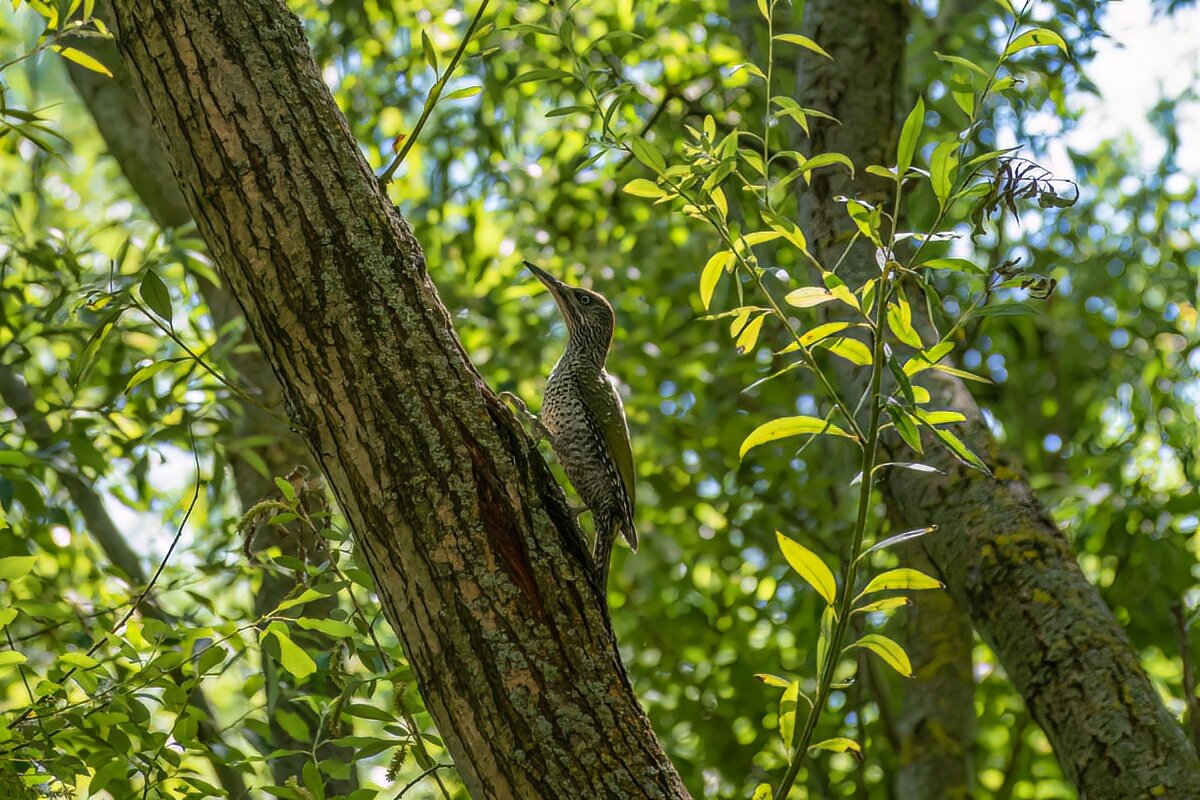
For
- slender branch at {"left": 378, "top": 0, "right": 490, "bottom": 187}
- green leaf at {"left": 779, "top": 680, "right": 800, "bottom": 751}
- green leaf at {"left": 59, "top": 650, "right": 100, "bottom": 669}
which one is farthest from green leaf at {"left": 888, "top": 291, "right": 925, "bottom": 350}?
green leaf at {"left": 59, "top": 650, "right": 100, "bottom": 669}

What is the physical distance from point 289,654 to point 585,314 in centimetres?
215

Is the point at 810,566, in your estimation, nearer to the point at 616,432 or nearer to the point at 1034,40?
the point at 1034,40

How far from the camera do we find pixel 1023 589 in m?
2.63

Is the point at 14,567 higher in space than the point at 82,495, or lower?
lower

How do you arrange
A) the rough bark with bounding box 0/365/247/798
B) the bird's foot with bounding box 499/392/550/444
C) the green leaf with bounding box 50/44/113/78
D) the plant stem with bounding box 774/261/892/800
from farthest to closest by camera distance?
the rough bark with bounding box 0/365/247/798
the bird's foot with bounding box 499/392/550/444
the green leaf with bounding box 50/44/113/78
the plant stem with bounding box 774/261/892/800

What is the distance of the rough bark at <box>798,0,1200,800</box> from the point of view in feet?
7.70

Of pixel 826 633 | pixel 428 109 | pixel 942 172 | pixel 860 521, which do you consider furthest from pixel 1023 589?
pixel 428 109

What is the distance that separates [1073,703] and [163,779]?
1879 millimetres

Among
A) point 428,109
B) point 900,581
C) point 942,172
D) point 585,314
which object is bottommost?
point 900,581

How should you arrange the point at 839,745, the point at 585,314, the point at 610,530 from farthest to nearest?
1. the point at 585,314
2. the point at 610,530
3. the point at 839,745

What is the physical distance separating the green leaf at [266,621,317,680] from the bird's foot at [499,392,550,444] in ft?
3.86

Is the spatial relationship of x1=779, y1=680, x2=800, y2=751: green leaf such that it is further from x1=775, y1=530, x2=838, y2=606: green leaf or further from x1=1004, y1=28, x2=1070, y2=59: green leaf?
x1=1004, y1=28, x2=1070, y2=59: green leaf

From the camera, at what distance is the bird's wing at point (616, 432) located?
139 inches

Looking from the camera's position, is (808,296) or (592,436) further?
(592,436)
